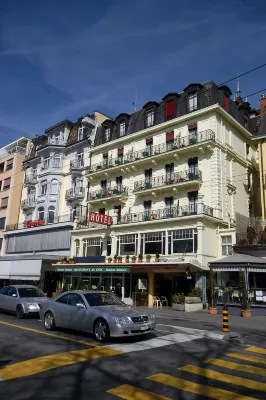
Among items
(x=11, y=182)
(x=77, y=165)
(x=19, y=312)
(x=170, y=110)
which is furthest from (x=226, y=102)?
(x=11, y=182)

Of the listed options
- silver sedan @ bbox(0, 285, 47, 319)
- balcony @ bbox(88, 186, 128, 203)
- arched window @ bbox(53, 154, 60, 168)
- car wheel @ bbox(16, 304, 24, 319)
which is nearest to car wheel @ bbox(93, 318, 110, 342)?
silver sedan @ bbox(0, 285, 47, 319)

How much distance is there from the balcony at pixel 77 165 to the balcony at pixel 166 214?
8.92 metres

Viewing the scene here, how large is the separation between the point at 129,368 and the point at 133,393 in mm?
1471

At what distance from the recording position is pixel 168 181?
2989cm

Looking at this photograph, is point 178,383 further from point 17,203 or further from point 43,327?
point 17,203

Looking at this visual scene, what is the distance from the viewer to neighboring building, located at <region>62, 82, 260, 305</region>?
26766 millimetres

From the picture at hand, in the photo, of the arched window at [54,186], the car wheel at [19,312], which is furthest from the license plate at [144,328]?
the arched window at [54,186]

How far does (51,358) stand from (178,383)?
123 inches

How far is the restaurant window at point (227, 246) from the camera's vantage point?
2641 centimetres

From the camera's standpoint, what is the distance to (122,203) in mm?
33781

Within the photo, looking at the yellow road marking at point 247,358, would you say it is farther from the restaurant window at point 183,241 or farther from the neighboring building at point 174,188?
the restaurant window at point 183,241

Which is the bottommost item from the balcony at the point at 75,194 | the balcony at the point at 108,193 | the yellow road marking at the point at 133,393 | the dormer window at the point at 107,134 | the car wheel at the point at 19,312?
the yellow road marking at the point at 133,393

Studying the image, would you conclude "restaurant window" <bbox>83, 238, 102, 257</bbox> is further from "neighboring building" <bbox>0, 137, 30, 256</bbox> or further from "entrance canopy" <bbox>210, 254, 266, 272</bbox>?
"neighboring building" <bbox>0, 137, 30, 256</bbox>

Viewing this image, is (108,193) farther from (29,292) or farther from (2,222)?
(2,222)
